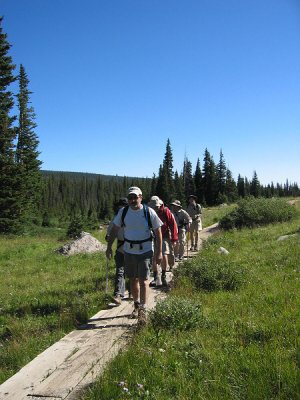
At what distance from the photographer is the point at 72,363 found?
4.98m

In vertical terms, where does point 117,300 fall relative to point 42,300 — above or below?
above

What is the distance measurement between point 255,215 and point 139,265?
742 inches

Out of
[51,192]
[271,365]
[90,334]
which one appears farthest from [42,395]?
[51,192]

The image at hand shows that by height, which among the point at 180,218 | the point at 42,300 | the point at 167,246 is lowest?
the point at 42,300

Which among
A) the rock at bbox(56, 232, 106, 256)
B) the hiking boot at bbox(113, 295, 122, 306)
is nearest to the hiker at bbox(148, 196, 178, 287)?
the hiking boot at bbox(113, 295, 122, 306)

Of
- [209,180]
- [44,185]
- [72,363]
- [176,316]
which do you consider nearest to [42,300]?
[72,363]

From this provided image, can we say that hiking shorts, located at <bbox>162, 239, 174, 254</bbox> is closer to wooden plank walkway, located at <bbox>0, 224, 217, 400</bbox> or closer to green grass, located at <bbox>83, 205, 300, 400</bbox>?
green grass, located at <bbox>83, 205, 300, 400</bbox>

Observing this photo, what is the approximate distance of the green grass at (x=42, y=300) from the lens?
6.32 metres

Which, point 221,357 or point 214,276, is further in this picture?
point 214,276

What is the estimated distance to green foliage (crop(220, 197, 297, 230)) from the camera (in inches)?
950

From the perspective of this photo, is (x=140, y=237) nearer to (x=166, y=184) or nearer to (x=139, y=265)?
(x=139, y=265)

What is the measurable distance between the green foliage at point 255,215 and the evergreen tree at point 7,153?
17.3m

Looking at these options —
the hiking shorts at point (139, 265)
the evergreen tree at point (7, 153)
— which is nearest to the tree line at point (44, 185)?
the evergreen tree at point (7, 153)

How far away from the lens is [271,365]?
404 centimetres
